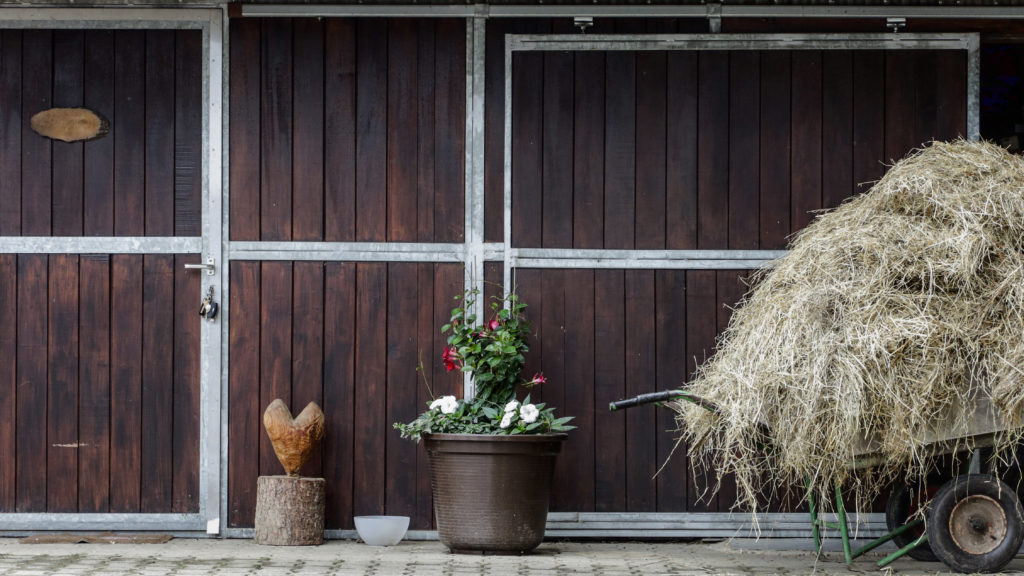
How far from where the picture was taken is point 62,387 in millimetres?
5934

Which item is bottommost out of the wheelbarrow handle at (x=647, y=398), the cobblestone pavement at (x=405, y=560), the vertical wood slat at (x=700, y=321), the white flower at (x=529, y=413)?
the cobblestone pavement at (x=405, y=560)

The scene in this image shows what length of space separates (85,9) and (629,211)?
2972 mm

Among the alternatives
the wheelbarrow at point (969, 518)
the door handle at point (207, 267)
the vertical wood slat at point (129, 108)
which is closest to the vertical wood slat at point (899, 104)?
the wheelbarrow at point (969, 518)

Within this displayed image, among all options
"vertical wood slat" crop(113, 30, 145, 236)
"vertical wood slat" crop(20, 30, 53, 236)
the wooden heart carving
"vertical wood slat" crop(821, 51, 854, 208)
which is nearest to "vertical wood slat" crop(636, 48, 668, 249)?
"vertical wood slat" crop(821, 51, 854, 208)

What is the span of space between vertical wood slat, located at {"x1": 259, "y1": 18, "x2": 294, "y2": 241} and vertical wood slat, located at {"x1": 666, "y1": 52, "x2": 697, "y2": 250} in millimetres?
1948

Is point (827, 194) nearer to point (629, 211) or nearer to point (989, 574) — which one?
point (629, 211)

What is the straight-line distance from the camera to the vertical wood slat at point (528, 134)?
5.97 meters

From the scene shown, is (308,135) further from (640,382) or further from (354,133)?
(640,382)

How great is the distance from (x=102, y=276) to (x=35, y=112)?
36.0 inches

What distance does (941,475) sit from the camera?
5465mm

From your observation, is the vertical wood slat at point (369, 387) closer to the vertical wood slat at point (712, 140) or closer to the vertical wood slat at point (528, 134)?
the vertical wood slat at point (528, 134)

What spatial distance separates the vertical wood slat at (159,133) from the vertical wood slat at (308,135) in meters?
0.64

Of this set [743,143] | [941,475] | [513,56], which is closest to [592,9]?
[513,56]

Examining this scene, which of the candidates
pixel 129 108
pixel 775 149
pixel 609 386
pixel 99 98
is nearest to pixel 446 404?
pixel 609 386
